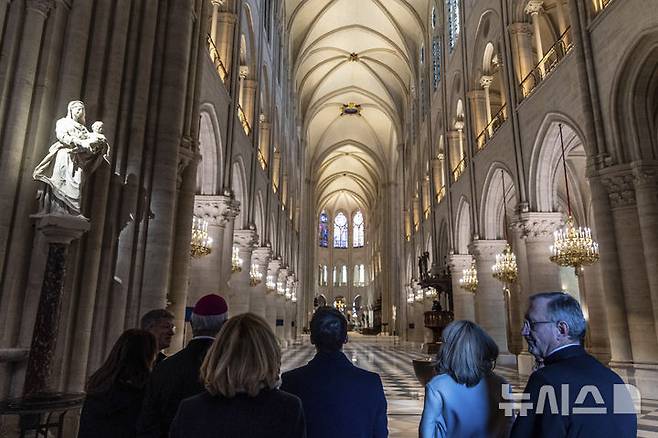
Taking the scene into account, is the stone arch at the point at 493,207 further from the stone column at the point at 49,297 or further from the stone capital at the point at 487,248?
the stone column at the point at 49,297

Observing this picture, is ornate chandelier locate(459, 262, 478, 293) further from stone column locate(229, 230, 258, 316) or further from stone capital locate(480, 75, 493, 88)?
stone column locate(229, 230, 258, 316)

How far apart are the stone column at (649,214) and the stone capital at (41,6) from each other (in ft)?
29.0

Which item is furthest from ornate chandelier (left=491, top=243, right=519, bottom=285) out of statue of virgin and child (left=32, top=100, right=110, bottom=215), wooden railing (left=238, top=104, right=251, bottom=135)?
statue of virgin and child (left=32, top=100, right=110, bottom=215)

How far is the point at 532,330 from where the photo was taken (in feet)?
5.41

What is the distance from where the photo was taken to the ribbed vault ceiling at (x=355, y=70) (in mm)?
26688

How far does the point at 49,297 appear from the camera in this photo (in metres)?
4.34

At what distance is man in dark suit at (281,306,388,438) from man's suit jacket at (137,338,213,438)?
420 mm

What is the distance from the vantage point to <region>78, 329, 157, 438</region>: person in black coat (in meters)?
2.16

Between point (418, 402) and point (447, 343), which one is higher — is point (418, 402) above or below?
below

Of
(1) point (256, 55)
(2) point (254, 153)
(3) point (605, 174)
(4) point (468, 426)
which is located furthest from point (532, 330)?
(1) point (256, 55)

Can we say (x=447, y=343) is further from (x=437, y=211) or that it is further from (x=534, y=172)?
(x=437, y=211)

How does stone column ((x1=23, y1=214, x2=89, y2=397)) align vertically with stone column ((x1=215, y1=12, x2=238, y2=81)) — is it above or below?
below

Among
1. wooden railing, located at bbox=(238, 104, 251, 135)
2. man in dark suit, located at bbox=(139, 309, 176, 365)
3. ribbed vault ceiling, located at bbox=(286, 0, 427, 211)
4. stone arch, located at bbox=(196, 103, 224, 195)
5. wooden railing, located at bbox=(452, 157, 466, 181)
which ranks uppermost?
ribbed vault ceiling, located at bbox=(286, 0, 427, 211)

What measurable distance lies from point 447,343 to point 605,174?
25.6ft
